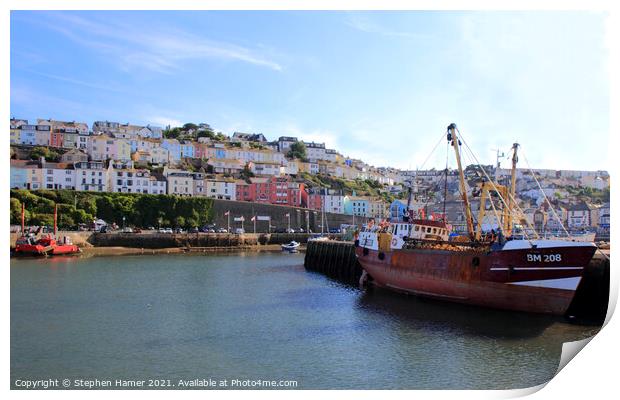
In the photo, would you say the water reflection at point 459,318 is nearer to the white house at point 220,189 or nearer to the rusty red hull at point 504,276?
the rusty red hull at point 504,276

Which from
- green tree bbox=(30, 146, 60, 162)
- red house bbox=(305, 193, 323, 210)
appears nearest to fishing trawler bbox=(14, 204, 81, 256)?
green tree bbox=(30, 146, 60, 162)

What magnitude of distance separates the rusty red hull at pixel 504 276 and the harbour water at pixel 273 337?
17.7 inches

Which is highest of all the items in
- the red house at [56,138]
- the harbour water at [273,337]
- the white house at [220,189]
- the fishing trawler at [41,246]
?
the red house at [56,138]

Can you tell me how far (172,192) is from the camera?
53.8m

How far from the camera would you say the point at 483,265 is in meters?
16.4

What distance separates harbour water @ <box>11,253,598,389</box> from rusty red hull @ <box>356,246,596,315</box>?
45cm

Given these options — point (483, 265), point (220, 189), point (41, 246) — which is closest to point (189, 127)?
point (220, 189)

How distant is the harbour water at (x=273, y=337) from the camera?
427 inches

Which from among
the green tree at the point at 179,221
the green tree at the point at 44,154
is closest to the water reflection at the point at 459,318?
the green tree at the point at 179,221

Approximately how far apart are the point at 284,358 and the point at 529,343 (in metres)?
5.84

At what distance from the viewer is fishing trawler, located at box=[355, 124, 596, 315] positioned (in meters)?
15.0

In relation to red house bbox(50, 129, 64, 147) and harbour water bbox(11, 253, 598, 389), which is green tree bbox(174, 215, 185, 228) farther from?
harbour water bbox(11, 253, 598, 389)

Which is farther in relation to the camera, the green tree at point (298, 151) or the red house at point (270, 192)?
the green tree at point (298, 151)
